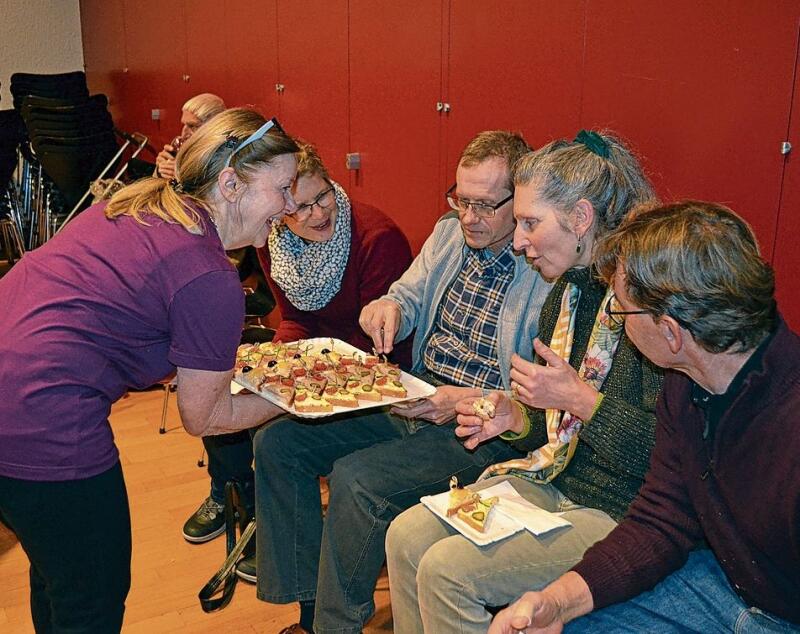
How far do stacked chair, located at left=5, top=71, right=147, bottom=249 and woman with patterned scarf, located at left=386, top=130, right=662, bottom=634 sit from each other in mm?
3939

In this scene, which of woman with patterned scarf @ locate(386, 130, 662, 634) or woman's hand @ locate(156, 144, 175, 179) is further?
woman's hand @ locate(156, 144, 175, 179)

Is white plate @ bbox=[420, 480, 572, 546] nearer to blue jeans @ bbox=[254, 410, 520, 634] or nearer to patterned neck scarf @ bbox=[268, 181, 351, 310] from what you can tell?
blue jeans @ bbox=[254, 410, 520, 634]

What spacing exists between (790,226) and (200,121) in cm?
251

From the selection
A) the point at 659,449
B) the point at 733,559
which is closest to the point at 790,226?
the point at 659,449

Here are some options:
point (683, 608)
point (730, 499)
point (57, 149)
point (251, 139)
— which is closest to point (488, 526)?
point (683, 608)

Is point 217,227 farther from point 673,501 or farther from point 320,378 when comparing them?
point 673,501

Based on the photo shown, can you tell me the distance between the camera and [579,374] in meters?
1.81

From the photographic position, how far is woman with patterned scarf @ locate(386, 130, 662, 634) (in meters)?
1.63

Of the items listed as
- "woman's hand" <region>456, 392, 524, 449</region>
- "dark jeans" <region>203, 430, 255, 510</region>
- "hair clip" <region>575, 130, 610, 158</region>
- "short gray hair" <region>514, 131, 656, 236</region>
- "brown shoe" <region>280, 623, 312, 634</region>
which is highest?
"hair clip" <region>575, 130, 610, 158</region>

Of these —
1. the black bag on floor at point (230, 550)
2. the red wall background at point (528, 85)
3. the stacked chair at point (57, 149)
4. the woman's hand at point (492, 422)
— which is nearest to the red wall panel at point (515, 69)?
the red wall background at point (528, 85)

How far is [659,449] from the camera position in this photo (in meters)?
1.54

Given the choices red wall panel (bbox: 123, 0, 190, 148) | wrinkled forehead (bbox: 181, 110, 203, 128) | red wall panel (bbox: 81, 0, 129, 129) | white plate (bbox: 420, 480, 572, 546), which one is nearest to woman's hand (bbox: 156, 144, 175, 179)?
wrinkled forehead (bbox: 181, 110, 203, 128)

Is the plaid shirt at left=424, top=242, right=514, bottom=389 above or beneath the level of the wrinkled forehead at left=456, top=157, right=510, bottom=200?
beneath

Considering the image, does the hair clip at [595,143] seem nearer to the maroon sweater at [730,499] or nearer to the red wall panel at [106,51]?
the maroon sweater at [730,499]
